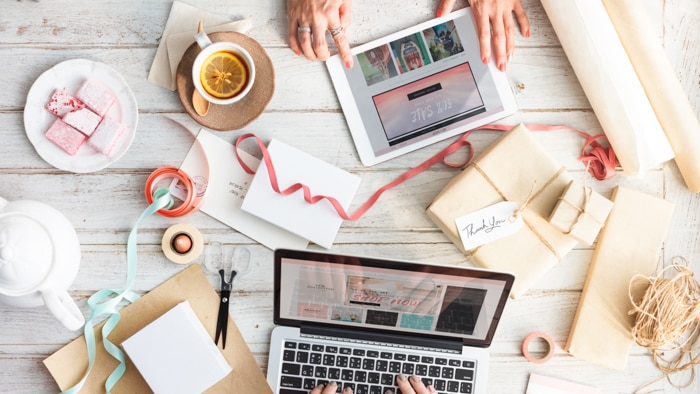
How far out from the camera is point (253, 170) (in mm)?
1062

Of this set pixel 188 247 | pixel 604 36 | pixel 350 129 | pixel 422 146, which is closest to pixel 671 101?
pixel 604 36

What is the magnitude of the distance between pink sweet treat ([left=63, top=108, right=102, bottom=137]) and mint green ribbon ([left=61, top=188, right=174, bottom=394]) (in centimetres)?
15

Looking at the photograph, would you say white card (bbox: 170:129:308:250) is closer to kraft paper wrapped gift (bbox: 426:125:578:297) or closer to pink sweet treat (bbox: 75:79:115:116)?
pink sweet treat (bbox: 75:79:115:116)

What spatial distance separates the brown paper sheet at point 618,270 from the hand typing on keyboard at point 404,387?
0.28 metres

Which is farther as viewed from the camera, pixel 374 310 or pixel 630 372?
pixel 630 372

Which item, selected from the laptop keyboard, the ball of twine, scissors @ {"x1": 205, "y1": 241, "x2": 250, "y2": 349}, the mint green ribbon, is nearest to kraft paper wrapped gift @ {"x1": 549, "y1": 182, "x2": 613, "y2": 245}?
the ball of twine

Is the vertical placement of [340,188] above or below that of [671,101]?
below

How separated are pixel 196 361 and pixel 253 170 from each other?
34 centimetres

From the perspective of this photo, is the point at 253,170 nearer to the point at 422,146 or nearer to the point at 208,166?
the point at 208,166

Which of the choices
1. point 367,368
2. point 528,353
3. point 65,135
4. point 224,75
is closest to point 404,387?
point 367,368

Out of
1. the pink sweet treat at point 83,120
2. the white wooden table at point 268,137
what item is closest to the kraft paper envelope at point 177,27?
the white wooden table at point 268,137

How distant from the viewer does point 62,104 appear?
40.6 inches

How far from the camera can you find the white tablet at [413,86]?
1.06m

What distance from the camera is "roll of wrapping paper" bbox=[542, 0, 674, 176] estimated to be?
1018 millimetres
